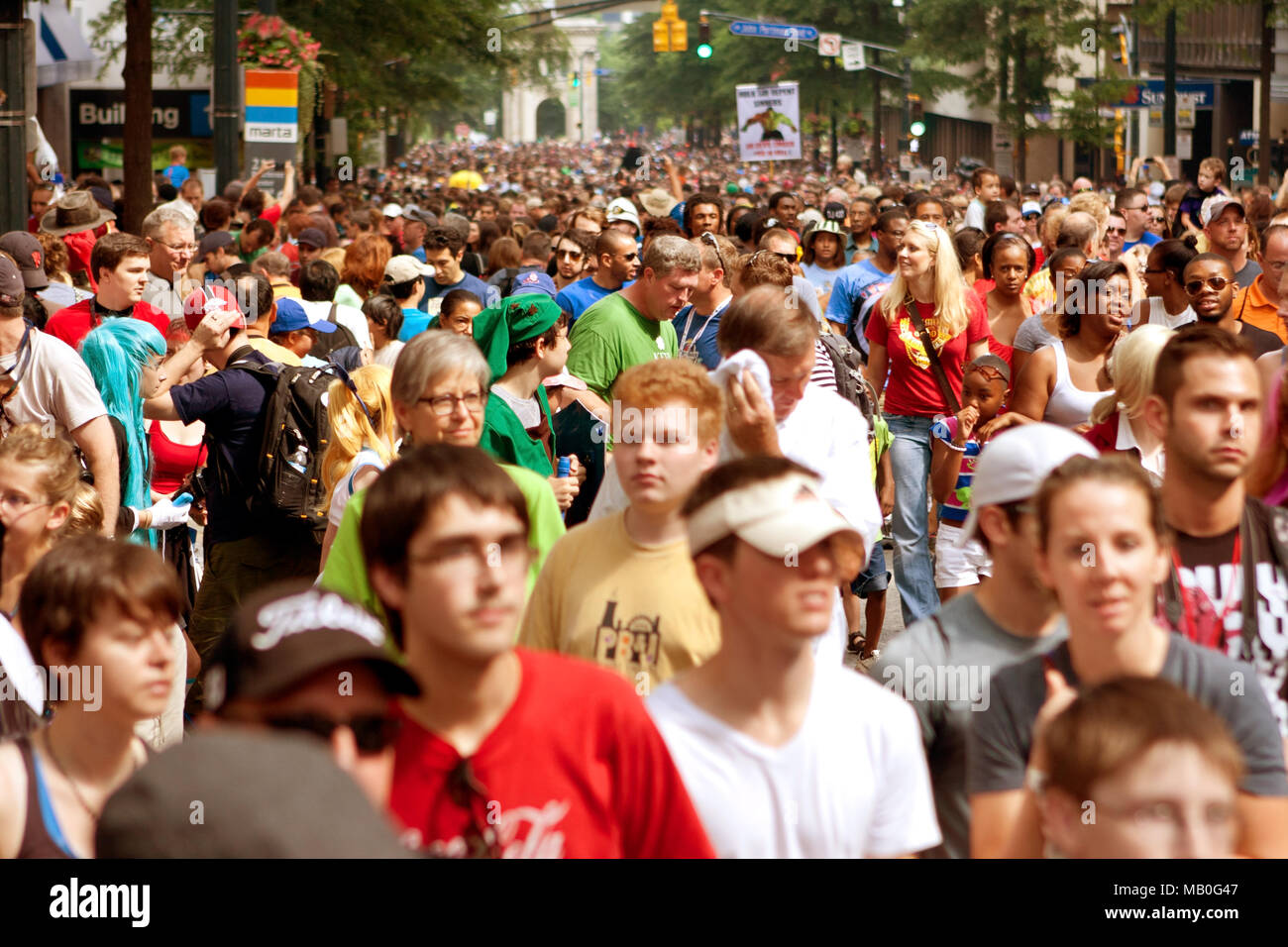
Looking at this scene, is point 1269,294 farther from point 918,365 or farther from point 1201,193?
point 1201,193

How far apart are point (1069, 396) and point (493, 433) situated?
2.57 meters

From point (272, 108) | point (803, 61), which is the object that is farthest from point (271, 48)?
point (803, 61)

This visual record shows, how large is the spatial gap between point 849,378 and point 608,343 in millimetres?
1064

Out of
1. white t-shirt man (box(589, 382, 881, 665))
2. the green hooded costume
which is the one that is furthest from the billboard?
white t-shirt man (box(589, 382, 881, 665))

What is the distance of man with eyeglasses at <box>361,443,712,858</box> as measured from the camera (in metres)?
2.84

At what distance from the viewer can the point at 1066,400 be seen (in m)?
7.35

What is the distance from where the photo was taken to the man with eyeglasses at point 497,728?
2844 mm

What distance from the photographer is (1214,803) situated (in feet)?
8.29

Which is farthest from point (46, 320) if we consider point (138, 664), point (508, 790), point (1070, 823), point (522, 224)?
point (522, 224)

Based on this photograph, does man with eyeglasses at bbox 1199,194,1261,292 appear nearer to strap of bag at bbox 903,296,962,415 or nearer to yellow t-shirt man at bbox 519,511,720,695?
strap of bag at bbox 903,296,962,415

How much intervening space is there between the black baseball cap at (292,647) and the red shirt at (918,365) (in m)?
6.31

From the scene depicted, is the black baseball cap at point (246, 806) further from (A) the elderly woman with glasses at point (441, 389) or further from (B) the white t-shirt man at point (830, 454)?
(B) the white t-shirt man at point (830, 454)

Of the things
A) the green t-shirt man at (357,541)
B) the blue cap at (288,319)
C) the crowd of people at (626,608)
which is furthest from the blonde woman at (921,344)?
the green t-shirt man at (357,541)

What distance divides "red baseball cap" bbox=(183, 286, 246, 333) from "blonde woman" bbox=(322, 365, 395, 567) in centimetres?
89
